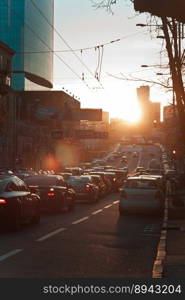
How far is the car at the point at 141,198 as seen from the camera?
25.0 metres

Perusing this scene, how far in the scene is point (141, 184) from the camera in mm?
25578

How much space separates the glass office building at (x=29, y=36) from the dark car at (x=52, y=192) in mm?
42346

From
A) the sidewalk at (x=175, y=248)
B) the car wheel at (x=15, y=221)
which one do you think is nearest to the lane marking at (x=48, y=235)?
the car wheel at (x=15, y=221)

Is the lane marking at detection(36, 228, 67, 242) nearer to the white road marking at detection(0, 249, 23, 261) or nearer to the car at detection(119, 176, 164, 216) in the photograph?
the white road marking at detection(0, 249, 23, 261)

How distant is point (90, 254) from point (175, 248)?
2199 millimetres

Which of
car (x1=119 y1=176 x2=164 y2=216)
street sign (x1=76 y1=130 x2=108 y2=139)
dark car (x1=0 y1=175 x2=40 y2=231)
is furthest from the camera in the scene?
street sign (x1=76 y1=130 x2=108 y2=139)

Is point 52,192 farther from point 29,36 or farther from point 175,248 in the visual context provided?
point 29,36

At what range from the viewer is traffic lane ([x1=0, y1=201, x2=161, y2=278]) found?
1099cm

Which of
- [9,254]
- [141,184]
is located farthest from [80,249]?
[141,184]

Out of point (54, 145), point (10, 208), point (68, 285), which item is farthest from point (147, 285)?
point (54, 145)

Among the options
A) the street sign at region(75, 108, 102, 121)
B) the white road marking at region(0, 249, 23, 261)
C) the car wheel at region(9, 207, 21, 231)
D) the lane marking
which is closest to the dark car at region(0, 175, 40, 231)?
the car wheel at region(9, 207, 21, 231)

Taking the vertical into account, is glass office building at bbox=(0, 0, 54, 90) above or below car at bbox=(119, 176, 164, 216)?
above

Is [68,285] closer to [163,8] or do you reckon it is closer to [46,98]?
[163,8]

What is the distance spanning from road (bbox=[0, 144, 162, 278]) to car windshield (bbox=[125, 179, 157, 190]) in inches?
127
